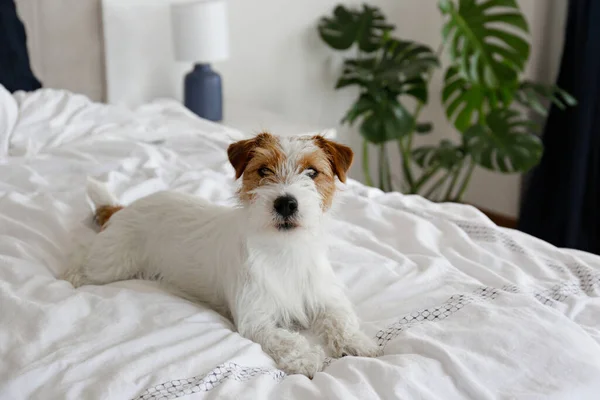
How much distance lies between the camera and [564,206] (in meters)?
3.72

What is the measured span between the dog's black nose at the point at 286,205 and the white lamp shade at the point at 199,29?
6.81 feet

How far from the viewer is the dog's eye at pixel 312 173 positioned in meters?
1.55

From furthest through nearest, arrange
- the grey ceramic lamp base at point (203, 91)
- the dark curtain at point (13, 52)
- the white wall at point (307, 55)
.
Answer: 1. the white wall at point (307, 55)
2. the grey ceramic lamp base at point (203, 91)
3. the dark curtain at point (13, 52)

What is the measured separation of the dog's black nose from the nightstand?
72.4 inches

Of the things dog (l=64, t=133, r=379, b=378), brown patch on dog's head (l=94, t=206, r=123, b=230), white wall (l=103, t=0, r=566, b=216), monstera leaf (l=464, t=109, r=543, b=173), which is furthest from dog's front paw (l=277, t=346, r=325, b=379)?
white wall (l=103, t=0, r=566, b=216)

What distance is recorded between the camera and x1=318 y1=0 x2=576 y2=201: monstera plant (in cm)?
335

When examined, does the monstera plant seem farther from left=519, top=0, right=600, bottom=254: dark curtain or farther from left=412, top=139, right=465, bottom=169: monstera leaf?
left=519, top=0, right=600, bottom=254: dark curtain

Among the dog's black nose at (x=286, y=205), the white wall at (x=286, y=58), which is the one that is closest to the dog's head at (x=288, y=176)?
the dog's black nose at (x=286, y=205)

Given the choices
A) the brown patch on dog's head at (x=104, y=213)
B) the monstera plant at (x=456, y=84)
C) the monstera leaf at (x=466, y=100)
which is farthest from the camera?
the monstera leaf at (x=466, y=100)

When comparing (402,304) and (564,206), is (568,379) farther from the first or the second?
(564,206)

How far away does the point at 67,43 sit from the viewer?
11.0 feet

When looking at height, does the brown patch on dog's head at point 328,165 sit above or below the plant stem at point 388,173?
above

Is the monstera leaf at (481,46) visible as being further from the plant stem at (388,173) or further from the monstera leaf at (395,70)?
the plant stem at (388,173)

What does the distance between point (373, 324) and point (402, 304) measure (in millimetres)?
105
